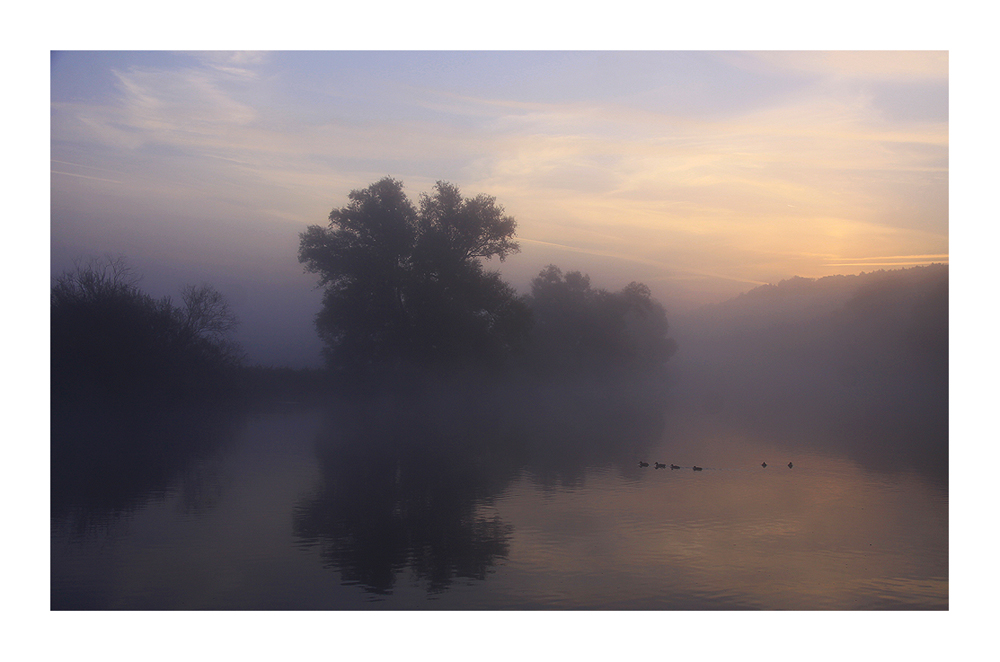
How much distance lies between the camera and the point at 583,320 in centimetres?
4497

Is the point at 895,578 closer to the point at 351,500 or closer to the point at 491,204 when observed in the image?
the point at 351,500

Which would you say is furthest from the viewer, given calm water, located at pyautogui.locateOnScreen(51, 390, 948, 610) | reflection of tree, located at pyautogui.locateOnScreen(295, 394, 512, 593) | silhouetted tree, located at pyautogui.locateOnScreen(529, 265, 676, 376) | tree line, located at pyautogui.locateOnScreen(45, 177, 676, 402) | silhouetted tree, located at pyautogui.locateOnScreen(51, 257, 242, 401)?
silhouetted tree, located at pyautogui.locateOnScreen(529, 265, 676, 376)

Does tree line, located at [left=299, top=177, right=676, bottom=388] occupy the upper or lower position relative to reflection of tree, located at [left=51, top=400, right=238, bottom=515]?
upper

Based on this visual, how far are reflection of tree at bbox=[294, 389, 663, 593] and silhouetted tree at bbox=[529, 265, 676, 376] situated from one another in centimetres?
1669

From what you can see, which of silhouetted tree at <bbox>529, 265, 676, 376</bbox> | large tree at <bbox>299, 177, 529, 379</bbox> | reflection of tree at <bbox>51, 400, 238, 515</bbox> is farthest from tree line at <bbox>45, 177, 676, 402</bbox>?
silhouetted tree at <bbox>529, 265, 676, 376</bbox>

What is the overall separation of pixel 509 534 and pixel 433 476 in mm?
4327

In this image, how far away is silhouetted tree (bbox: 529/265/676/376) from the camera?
43.8 m

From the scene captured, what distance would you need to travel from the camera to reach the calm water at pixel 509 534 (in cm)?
636

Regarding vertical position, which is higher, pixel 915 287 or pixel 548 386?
pixel 915 287

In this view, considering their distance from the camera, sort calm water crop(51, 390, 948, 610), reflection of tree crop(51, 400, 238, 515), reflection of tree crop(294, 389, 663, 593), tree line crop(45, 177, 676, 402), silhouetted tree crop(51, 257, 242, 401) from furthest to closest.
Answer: tree line crop(45, 177, 676, 402), silhouetted tree crop(51, 257, 242, 401), reflection of tree crop(51, 400, 238, 515), reflection of tree crop(294, 389, 663, 593), calm water crop(51, 390, 948, 610)

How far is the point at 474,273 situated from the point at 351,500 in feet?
68.2

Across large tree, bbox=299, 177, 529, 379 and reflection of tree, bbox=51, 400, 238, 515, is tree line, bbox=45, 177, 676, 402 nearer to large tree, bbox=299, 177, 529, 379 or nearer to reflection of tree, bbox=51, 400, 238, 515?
large tree, bbox=299, 177, 529, 379

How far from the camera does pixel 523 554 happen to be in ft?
24.3

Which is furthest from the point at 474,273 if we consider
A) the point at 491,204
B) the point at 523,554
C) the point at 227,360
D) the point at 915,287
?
the point at 523,554
